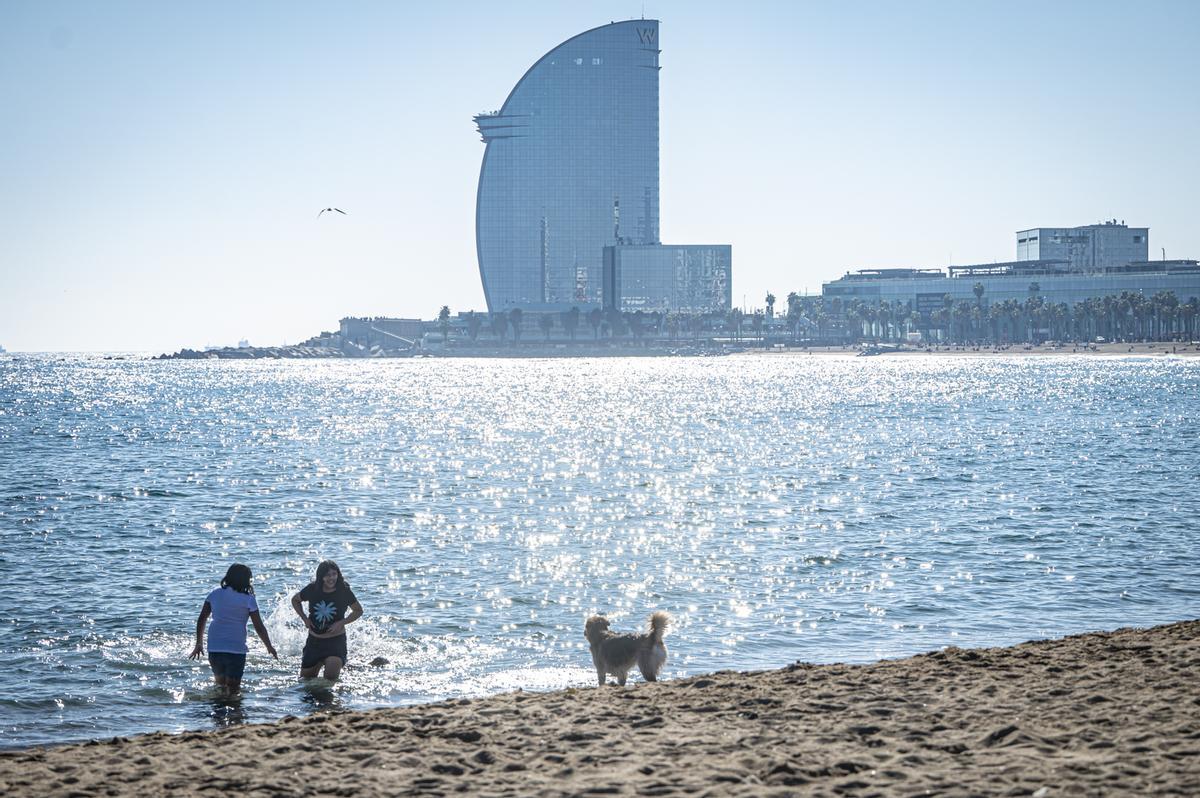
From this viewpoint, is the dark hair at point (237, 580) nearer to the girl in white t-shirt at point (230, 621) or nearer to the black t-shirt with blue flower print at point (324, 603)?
the girl in white t-shirt at point (230, 621)

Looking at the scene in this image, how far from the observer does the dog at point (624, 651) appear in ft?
46.4

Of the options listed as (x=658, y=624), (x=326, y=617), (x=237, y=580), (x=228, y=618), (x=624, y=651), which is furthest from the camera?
(x=326, y=617)

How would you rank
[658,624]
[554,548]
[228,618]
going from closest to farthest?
1. [658,624]
2. [228,618]
3. [554,548]

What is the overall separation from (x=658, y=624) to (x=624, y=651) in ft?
2.40

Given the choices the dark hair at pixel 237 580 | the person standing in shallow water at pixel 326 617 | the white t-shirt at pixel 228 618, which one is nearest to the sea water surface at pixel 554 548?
the person standing in shallow water at pixel 326 617

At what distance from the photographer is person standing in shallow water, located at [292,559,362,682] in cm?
1516

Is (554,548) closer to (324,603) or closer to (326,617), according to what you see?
(326,617)

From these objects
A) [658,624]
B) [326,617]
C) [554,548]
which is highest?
[658,624]

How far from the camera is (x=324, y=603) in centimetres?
1533

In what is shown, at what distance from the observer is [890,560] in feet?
87.7

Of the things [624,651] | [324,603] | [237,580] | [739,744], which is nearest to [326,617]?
[324,603]

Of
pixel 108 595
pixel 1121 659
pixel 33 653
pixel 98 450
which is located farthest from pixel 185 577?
pixel 98 450

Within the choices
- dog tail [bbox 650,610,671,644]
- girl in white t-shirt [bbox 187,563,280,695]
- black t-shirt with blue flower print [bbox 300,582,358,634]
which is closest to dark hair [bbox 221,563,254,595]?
girl in white t-shirt [bbox 187,563,280,695]

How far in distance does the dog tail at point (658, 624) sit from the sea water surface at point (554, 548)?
2.73 metres
